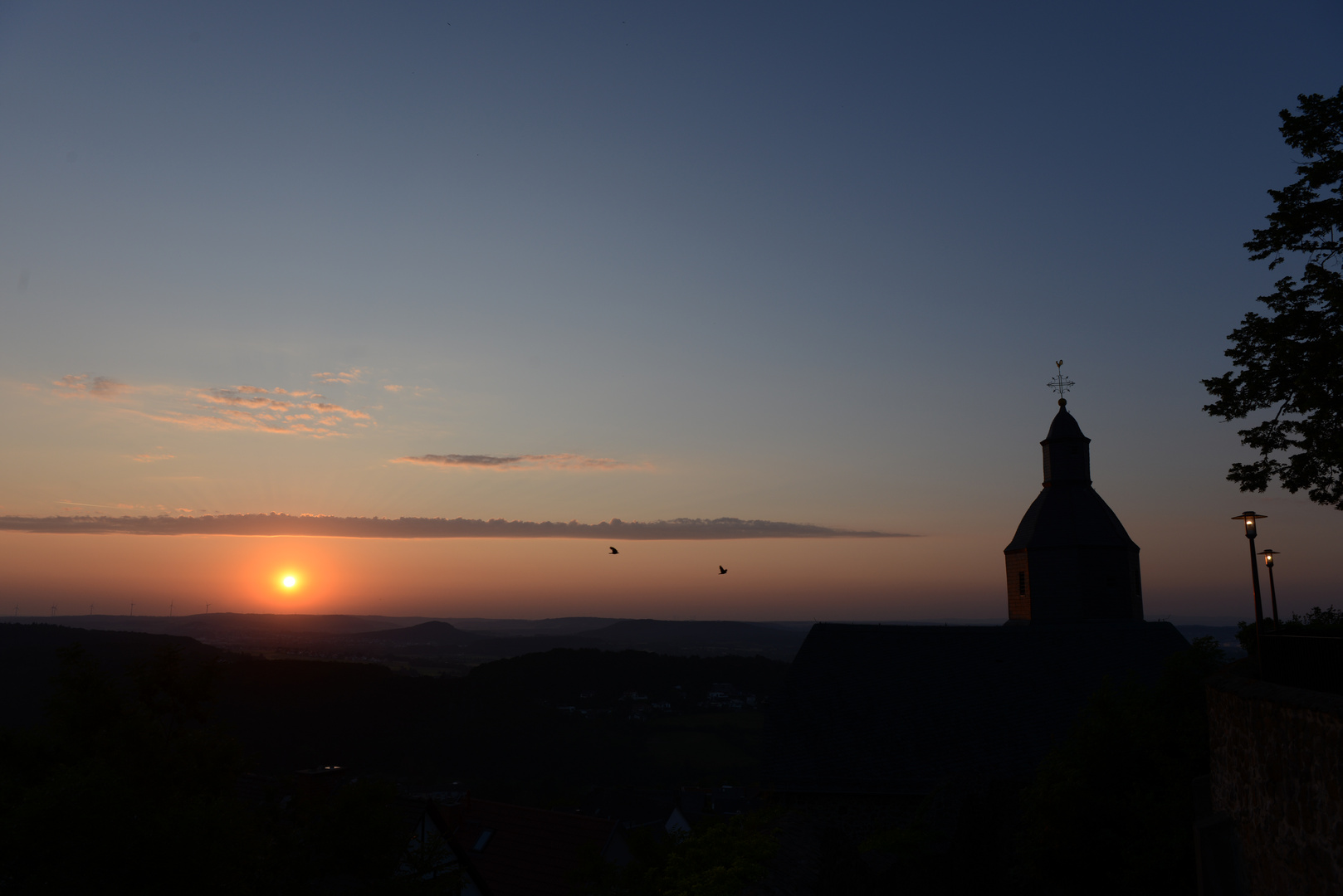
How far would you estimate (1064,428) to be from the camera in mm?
36281

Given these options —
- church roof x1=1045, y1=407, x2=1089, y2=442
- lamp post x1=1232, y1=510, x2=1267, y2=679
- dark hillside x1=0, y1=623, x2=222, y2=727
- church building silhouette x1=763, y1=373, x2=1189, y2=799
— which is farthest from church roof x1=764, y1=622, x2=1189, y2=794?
dark hillside x1=0, y1=623, x2=222, y2=727

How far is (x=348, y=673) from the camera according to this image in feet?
393

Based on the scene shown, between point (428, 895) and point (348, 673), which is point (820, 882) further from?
point (348, 673)

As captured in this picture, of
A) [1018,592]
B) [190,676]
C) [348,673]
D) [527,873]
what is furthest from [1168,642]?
[348,673]

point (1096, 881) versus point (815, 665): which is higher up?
point (815, 665)

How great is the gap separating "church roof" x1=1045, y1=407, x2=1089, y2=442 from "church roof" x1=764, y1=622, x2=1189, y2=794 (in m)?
8.20

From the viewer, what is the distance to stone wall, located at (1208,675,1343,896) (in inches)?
346


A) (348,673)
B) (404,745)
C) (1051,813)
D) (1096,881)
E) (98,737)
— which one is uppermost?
(98,737)

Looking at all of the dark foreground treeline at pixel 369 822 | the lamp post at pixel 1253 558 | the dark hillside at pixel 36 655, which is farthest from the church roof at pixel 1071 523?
the dark hillside at pixel 36 655

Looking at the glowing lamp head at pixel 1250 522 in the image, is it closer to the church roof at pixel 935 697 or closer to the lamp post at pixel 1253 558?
the lamp post at pixel 1253 558

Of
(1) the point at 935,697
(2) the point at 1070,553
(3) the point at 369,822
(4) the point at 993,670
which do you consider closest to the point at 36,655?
(3) the point at 369,822

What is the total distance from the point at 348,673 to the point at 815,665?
106m

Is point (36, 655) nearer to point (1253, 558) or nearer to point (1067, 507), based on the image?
point (1067, 507)

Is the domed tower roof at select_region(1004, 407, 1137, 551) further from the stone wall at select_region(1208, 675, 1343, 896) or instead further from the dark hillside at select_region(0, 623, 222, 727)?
the dark hillside at select_region(0, 623, 222, 727)
